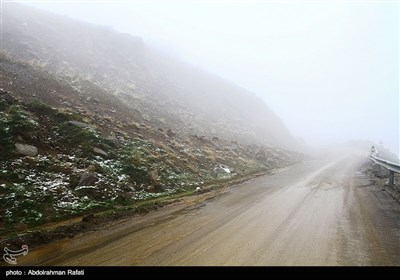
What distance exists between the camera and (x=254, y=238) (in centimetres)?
705

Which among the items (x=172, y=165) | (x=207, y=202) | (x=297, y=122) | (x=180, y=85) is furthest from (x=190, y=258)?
(x=297, y=122)

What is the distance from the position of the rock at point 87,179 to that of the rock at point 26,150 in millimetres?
2284

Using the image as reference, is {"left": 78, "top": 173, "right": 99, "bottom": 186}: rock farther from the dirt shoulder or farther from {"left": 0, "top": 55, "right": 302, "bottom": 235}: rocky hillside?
the dirt shoulder

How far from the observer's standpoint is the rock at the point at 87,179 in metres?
11.3

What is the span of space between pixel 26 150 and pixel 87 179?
2824mm

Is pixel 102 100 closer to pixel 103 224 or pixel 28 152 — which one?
pixel 28 152

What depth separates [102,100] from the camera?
26.2m

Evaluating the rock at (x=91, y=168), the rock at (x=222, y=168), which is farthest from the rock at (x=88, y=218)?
the rock at (x=222, y=168)

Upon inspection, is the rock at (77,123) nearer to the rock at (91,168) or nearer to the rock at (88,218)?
the rock at (91,168)

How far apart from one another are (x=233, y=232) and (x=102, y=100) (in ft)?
70.6

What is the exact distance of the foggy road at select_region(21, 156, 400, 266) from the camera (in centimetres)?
584

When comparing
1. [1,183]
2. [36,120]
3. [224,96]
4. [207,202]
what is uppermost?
[224,96]

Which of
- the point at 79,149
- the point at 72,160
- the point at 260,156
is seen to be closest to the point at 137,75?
the point at 260,156

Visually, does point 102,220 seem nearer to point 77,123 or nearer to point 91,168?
point 91,168
